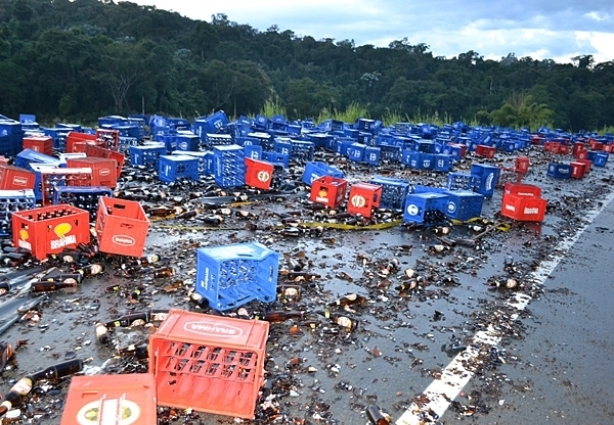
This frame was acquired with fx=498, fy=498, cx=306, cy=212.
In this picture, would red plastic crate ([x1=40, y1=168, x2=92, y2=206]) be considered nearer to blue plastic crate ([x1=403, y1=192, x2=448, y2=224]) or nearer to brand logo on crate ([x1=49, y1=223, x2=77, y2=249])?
brand logo on crate ([x1=49, y1=223, x2=77, y2=249])

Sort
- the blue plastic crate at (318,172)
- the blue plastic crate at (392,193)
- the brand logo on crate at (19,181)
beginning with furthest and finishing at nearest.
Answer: the blue plastic crate at (318,172) → the blue plastic crate at (392,193) → the brand logo on crate at (19,181)

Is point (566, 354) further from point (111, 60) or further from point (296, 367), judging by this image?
point (111, 60)

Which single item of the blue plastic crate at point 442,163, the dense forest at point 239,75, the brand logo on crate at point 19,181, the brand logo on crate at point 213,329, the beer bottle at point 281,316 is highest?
the dense forest at point 239,75

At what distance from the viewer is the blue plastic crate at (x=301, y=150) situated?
Answer: 1652 centimetres

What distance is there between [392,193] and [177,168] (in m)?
5.04

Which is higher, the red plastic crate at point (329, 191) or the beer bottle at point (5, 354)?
the red plastic crate at point (329, 191)

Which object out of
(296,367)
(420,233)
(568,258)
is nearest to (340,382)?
(296,367)

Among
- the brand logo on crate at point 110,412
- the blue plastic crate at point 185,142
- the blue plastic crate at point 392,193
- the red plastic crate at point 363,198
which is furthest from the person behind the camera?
the blue plastic crate at point 185,142

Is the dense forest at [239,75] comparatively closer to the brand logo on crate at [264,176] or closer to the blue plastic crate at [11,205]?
the brand logo on crate at [264,176]

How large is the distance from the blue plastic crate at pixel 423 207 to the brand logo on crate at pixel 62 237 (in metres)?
5.95

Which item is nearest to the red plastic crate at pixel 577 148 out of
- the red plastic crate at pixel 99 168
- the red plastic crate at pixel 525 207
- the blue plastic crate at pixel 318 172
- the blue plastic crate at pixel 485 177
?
the blue plastic crate at pixel 485 177

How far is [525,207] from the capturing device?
10.9 metres

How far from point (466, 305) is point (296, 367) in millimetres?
2751

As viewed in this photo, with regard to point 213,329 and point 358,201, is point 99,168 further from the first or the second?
point 213,329
